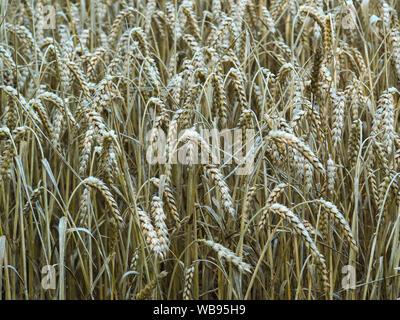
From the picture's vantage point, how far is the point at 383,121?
4.71 feet

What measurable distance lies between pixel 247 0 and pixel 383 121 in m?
0.85

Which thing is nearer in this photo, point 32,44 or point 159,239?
point 159,239

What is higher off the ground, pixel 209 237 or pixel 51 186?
pixel 51 186

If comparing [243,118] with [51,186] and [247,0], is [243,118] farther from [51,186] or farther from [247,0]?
[247,0]

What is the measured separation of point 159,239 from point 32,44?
107 cm

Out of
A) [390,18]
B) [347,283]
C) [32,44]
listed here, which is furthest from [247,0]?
[347,283]

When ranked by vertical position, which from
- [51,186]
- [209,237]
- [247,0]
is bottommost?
[209,237]

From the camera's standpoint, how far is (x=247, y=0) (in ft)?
6.75
